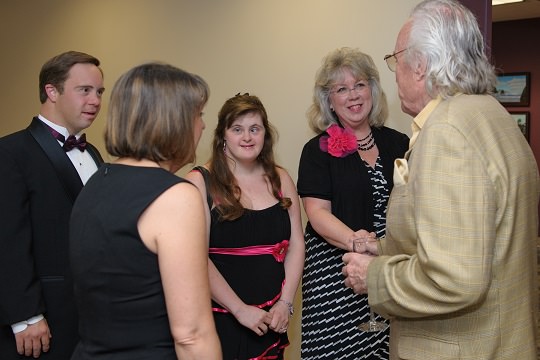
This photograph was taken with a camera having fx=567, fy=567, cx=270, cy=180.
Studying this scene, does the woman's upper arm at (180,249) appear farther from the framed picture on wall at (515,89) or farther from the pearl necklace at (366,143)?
the framed picture on wall at (515,89)

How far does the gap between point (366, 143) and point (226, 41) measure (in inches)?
56.8

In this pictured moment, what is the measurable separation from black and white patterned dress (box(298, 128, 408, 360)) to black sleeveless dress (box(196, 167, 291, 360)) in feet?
0.77

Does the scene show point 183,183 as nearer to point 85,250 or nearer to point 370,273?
point 85,250

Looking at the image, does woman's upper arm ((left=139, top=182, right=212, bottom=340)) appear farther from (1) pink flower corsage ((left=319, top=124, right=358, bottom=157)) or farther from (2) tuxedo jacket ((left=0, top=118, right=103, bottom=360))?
(1) pink flower corsage ((left=319, top=124, right=358, bottom=157))

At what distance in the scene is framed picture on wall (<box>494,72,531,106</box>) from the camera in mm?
8664

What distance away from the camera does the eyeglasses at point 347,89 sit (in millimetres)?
2590

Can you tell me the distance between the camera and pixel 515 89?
28.8 feet

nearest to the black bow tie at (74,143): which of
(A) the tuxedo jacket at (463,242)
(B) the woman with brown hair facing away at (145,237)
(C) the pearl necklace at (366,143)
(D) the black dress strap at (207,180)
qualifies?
(D) the black dress strap at (207,180)

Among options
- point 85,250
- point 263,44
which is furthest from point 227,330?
point 263,44

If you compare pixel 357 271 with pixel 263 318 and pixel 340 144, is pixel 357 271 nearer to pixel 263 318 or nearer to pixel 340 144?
pixel 263 318

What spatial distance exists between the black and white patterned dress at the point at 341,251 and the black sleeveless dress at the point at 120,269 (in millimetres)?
1288

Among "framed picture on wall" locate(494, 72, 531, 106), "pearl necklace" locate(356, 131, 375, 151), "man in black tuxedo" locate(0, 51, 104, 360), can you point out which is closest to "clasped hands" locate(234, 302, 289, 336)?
"man in black tuxedo" locate(0, 51, 104, 360)

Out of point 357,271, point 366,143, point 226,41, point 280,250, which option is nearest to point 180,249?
point 357,271

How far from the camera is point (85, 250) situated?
4.42 ft
